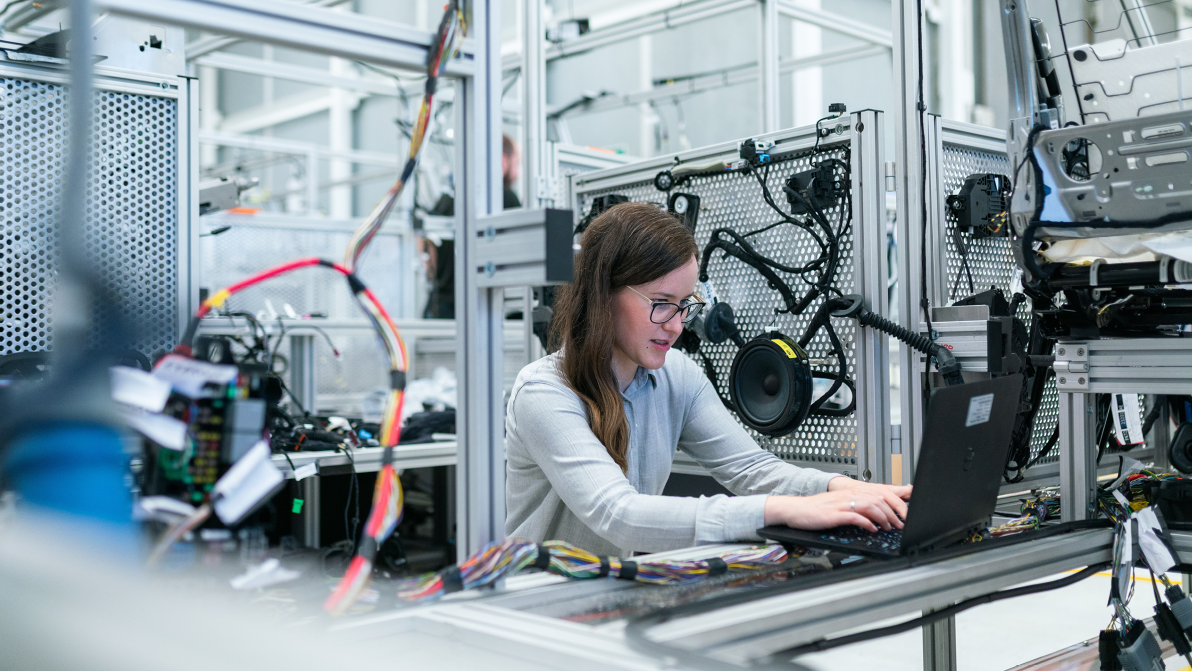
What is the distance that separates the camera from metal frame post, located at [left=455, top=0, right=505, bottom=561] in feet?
2.69

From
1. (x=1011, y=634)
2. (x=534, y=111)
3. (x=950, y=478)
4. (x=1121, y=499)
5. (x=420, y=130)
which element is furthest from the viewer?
(x=1011, y=634)

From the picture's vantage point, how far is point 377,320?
0.73 meters

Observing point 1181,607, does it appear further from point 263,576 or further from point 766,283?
point 263,576

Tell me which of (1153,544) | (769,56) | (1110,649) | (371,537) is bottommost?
(1110,649)

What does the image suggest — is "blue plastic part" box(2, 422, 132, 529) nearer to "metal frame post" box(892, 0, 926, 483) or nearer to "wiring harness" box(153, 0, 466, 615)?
"wiring harness" box(153, 0, 466, 615)

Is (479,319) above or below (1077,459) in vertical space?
above

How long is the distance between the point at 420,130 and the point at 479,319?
17 cm

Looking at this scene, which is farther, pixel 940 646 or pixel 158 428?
pixel 940 646

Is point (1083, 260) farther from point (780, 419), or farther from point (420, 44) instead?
point (420, 44)

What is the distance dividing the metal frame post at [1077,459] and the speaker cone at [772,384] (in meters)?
0.40

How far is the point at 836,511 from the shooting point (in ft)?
3.51

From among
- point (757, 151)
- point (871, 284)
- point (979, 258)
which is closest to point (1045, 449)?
point (979, 258)

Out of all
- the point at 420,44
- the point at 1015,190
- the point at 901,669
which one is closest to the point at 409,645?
the point at 420,44

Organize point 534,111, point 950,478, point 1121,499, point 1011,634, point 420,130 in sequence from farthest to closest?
point 1011,634
point 534,111
point 1121,499
point 950,478
point 420,130
